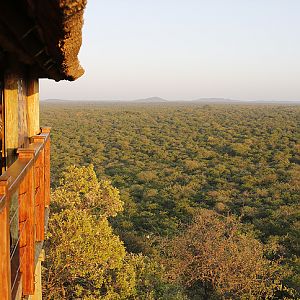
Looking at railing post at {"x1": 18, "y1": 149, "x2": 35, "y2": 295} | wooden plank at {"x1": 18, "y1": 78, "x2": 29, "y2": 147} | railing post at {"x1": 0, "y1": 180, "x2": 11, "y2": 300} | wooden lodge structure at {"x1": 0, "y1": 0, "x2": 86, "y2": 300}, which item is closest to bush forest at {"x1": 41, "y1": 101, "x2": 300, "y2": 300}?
wooden plank at {"x1": 18, "y1": 78, "x2": 29, "y2": 147}

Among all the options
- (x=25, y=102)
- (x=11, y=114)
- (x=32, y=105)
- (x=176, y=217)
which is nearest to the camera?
(x=11, y=114)

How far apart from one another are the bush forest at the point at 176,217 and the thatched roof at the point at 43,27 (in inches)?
219

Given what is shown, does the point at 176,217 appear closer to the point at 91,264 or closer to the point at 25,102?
the point at 91,264

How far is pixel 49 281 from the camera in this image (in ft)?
27.1

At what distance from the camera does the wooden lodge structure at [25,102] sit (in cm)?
171

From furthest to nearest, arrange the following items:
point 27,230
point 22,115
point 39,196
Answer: point 22,115 → point 39,196 → point 27,230

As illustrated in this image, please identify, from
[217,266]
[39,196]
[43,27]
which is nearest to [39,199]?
[39,196]

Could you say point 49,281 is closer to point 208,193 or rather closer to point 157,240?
point 157,240

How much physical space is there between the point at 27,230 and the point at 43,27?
1.72 metres

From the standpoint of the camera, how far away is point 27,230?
2.94 m

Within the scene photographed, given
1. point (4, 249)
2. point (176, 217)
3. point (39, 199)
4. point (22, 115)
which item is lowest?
point (176, 217)

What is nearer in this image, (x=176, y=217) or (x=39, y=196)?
(x=39, y=196)

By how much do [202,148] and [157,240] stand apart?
1946 centimetres

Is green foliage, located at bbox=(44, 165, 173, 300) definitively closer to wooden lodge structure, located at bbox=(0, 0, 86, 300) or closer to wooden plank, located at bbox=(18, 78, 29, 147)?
wooden lodge structure, located at bbox=(0, 0, 86, 300)
